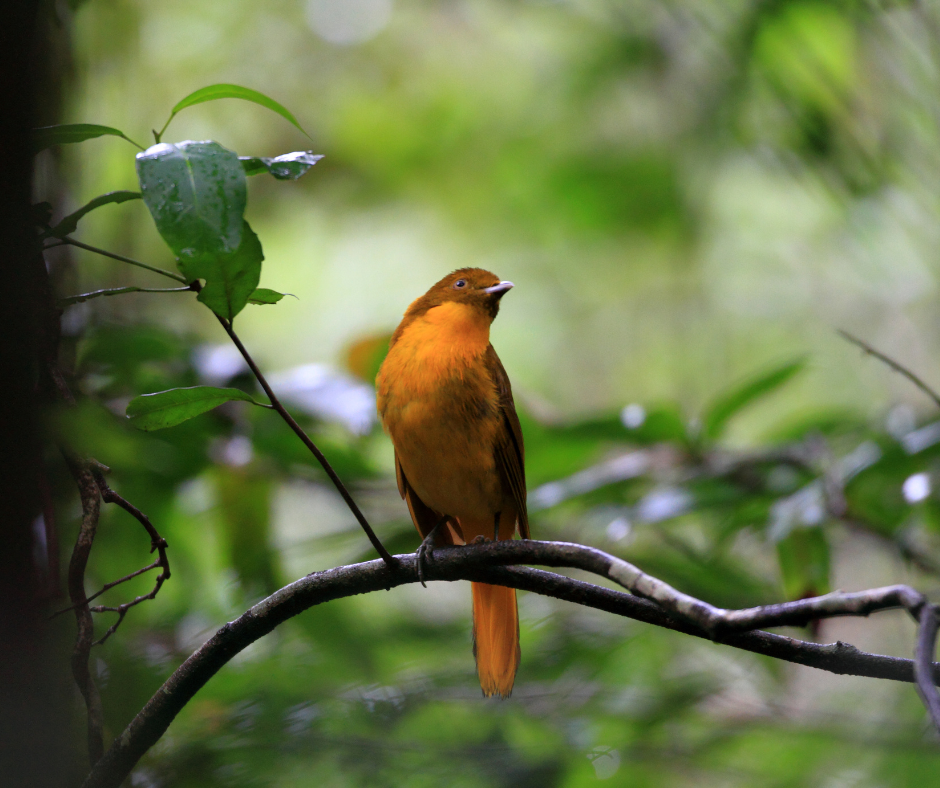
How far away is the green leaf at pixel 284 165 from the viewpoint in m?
1.22

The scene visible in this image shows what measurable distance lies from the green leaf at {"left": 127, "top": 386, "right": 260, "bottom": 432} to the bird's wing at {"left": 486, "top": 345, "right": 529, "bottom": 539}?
1.21 m

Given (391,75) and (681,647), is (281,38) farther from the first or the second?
(681,647)

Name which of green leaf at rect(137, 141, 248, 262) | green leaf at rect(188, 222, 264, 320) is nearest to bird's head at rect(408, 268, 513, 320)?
green leaf at rect(188, 222, 264, 320)

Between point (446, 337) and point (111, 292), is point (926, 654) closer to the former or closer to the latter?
point (111, 292)

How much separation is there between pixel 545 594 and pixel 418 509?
1283 mm

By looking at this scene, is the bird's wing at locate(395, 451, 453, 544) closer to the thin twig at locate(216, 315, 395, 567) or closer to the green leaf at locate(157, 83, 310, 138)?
the thin twig at locate(216, 315, 395, 567)

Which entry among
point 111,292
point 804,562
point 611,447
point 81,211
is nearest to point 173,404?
point 111,292

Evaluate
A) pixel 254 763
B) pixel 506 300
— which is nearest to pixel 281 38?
pixel 506 300

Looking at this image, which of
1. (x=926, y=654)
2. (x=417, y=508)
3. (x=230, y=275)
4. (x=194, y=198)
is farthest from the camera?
(x=417, y=508)

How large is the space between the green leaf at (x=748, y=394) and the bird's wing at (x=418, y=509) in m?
1.32

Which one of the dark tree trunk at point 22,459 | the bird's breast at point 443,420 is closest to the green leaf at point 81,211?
the dark tree trunk at point 22,459

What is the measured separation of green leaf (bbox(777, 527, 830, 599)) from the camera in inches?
103

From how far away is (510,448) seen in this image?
248 centimetres

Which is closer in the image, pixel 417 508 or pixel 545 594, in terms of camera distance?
pixel 545 594
